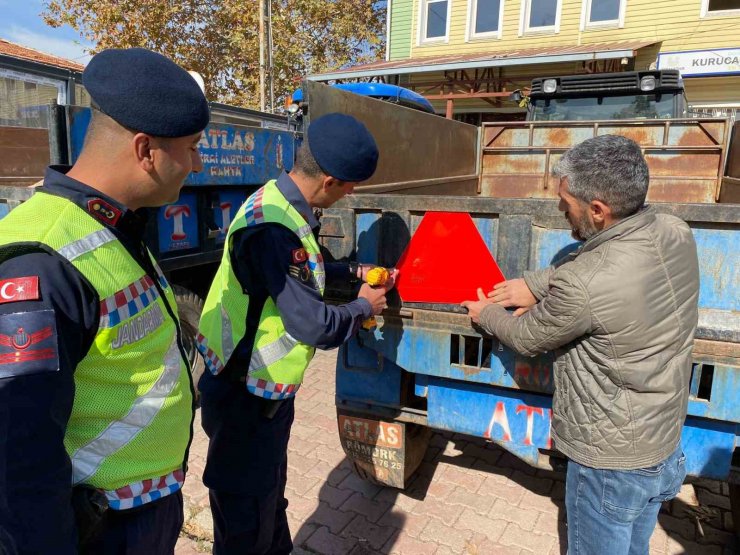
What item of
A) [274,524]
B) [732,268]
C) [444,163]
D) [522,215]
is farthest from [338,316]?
[444,163]

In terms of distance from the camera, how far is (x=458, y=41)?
12617 mm

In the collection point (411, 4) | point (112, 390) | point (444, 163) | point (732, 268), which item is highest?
point (411, 4)

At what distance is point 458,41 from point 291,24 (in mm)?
5632

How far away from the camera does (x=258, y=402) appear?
1947mm

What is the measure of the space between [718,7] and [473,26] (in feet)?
15.8

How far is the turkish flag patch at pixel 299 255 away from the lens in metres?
1.76

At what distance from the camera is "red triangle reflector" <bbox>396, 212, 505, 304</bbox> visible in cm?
211

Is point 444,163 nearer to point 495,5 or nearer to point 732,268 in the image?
point 732,268

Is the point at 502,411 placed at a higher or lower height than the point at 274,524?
higher

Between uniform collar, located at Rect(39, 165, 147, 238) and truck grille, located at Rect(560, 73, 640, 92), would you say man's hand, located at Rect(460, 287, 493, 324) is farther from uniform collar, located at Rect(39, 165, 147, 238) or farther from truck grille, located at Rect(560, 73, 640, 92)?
truck grille, located at Rect(560, 73, 640, 92)

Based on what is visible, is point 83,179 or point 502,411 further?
point 502,411

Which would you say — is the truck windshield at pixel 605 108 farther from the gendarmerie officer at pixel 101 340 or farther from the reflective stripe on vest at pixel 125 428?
the reflective stripe on vest at pixel 125 428

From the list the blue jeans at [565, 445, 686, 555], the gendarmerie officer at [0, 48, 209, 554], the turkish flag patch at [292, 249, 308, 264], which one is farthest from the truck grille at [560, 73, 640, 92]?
the gendarmerie officer at [0, 48, 209, 554]

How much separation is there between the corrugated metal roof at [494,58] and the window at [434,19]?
2.36ft
